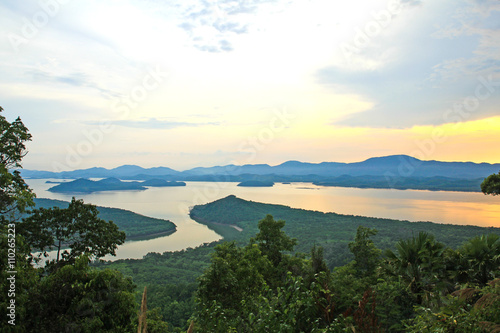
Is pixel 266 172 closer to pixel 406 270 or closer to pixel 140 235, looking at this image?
pixel 140 235

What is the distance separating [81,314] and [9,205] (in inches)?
122

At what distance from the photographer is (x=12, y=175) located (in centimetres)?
544

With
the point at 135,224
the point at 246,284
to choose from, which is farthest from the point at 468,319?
the point at 135,224

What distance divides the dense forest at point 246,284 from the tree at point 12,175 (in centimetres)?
2

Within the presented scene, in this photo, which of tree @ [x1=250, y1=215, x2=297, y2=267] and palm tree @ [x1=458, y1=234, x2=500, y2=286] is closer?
palm tree @ [x1=458, y1=234, x2=500, y2=286]

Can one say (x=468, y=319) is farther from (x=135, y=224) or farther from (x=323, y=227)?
(x=135, y=224)

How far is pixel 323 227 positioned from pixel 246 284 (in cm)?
3780

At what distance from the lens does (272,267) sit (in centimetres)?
948

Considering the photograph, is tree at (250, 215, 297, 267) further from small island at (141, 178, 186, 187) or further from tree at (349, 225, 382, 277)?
small island at (141, 178, 186, 187)

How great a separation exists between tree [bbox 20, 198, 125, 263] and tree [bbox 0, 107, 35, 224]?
0.46 metres

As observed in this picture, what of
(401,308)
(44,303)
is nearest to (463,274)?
(401,308)

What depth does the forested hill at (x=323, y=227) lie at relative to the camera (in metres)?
30.3

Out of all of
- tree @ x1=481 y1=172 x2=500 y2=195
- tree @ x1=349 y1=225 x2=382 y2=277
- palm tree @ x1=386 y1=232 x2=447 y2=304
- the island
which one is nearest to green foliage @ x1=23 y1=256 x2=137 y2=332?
palm tree @ x1=386 y1=232 x2=447 y2=304

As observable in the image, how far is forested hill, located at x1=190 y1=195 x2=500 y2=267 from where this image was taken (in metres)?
30.3
